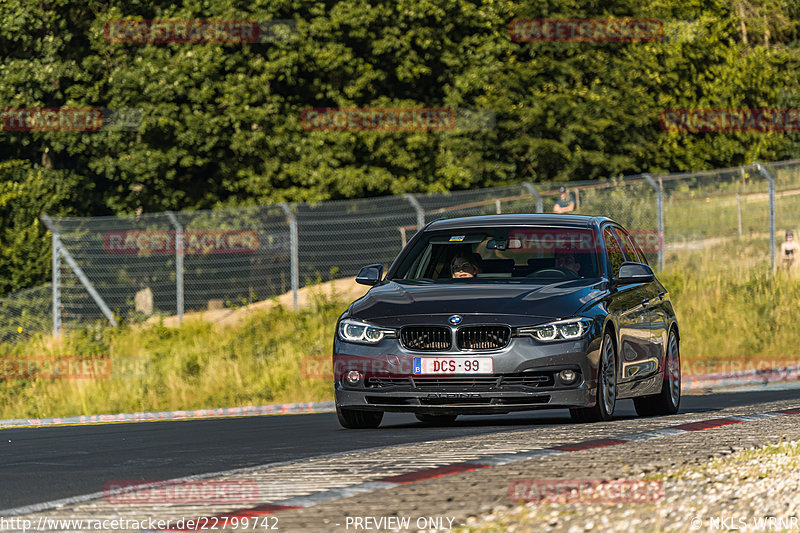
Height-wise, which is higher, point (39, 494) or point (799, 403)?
point (39, 494)

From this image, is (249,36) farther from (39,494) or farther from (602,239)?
(39,494)

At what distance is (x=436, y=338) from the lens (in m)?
11.3

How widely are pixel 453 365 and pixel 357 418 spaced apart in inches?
55.5

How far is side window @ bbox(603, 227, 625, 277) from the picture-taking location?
42.3 feet

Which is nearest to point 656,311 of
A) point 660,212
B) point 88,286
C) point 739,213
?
point 660,212

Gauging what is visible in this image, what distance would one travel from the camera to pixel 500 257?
42.7 feet

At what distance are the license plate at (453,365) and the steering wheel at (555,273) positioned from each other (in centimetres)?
132

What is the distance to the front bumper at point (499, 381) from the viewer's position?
1116 cm

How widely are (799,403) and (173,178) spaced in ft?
93.0

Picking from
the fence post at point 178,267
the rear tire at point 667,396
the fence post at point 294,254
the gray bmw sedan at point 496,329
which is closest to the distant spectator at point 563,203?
the fence post at point 294,254

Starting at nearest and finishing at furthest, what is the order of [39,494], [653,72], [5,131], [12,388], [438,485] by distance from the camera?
[438,485] < [39,494] < [12,388] < [5,131] < [653,72]

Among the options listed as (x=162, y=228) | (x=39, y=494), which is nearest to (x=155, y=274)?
(x=162, y=228)

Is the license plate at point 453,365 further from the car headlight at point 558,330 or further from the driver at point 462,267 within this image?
the driver at point 462,267

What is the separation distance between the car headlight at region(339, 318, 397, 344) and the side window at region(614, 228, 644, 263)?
3217mm
